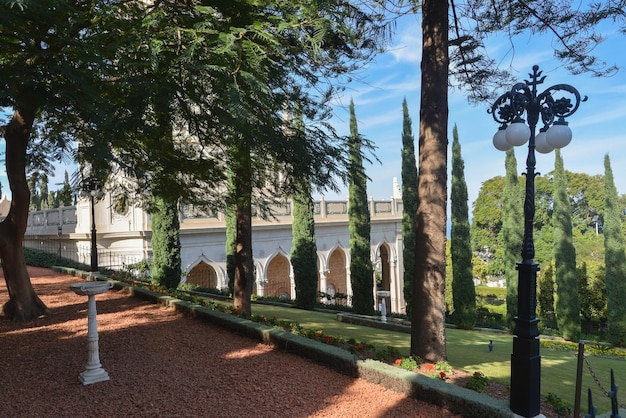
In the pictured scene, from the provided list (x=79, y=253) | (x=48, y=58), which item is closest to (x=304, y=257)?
(x=79, y=253)

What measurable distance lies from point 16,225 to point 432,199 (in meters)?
7.62

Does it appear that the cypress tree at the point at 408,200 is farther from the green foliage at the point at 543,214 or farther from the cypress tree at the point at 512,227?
the green foliage at the point at 543,214

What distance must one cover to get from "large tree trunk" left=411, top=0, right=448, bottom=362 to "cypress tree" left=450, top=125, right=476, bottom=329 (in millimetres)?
14241

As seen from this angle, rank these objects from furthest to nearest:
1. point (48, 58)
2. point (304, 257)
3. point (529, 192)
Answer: point (304, 257) → point (48, 58) → point (529, 192)

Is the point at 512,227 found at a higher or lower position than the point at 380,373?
higher

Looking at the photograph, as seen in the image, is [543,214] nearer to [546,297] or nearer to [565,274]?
[546,297]

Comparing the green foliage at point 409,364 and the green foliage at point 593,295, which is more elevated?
the green foliage at point 409,364

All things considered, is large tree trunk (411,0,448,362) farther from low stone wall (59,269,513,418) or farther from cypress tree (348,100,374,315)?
cypress tree (348,100,374,315)

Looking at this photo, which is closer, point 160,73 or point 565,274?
point 160,73

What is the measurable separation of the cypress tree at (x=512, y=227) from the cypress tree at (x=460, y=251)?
2527 millimetres

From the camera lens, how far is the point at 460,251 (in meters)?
20.7

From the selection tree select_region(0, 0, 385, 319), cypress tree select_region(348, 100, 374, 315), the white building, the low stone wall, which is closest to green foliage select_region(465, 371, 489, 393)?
the low stone wall

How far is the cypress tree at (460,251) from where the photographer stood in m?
19.2

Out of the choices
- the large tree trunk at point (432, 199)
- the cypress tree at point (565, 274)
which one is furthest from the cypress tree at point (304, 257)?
the large tree trunk at point (432, 199)
